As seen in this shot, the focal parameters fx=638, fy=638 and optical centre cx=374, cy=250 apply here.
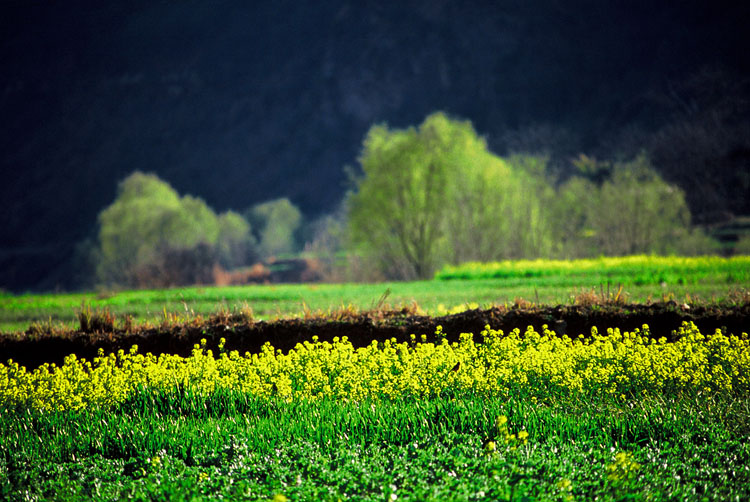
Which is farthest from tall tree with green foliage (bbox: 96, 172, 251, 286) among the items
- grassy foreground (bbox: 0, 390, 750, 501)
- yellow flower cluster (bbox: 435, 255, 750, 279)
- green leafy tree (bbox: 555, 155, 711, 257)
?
grassy foreground (bbox: 0, 390, 750, 501)

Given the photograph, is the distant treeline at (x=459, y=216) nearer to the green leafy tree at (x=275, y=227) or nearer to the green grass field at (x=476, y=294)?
the green grass field at (x=476, y=294)

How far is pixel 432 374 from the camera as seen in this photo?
27.1 ft

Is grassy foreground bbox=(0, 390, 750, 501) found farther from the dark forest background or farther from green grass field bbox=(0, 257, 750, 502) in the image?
the dark forest background

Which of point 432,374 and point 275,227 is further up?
point 275,227

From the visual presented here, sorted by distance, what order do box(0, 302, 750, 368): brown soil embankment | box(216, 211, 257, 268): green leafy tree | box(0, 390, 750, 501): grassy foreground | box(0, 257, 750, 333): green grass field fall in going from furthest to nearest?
box(216, 211, 257, 268): green leafy tree
box(0, 257, 750, 333): green grass field
box(0, 302, 750, 368): brown soil embankment
box(0, 390, 750, 501): grassy foreground

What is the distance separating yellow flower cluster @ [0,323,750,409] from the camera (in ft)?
26.1

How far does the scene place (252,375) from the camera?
8445 millimetres

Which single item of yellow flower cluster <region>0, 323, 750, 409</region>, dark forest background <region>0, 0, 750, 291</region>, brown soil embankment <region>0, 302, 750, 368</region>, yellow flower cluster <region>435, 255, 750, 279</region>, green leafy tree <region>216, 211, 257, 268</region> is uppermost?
dark forest background <region>0, 0, 750, 291</region>

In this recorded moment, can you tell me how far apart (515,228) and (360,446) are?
39.8 metres

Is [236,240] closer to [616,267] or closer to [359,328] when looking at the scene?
[616,267]

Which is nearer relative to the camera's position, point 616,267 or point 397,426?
point 397,426

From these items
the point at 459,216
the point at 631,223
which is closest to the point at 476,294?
the point at 459,216

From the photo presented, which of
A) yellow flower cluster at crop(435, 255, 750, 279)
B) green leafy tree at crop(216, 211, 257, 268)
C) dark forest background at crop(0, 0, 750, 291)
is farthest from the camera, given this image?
dark forest background at crop(0, 0, 750, 291)

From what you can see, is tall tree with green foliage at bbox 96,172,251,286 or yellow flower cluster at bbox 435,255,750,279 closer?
yellow flower cluster at bbox 435,255,750,279
